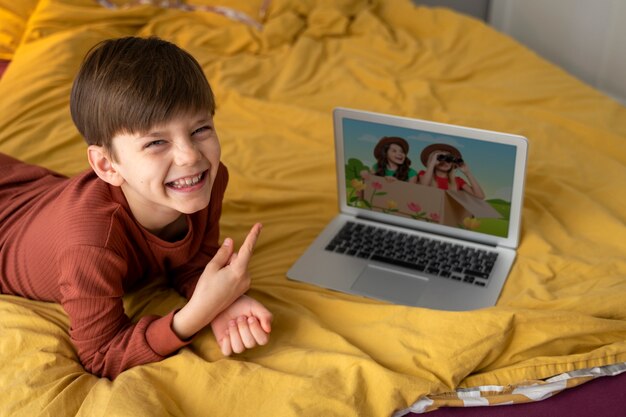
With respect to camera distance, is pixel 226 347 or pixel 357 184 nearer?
pixel 226 347

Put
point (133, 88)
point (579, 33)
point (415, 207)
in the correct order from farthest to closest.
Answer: point (579, 33), point (415, 207), point (133, 88)

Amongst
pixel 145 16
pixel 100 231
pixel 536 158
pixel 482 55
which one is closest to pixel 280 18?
pixel 145 16

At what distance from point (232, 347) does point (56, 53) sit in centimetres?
112

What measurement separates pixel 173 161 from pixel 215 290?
20 centimetres

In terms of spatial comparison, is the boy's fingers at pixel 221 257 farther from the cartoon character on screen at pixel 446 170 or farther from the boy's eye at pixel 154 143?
the cartoon character on screen at pixel 446 170

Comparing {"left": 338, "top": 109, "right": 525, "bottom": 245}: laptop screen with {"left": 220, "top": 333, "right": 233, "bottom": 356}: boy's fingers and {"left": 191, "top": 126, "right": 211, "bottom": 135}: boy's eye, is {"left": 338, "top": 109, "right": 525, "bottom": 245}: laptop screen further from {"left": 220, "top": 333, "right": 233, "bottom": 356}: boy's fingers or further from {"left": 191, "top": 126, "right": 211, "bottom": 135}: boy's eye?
{"left": 220, "top": 333, "right": 233, "bottom": 356}: boy's fingers

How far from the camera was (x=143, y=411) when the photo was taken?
3.14 feet

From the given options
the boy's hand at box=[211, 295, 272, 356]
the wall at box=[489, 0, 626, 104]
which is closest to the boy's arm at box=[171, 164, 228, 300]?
the boy's hand at box=[211, 295, 272, 356]

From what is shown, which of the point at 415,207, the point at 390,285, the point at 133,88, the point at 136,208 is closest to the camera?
the point at 133,88

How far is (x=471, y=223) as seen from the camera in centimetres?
134

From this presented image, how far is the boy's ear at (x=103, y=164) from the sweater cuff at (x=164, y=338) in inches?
8.7

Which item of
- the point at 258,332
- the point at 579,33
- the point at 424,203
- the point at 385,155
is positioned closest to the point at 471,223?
the point at 424,203

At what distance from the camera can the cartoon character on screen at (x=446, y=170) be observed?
1.28 metres

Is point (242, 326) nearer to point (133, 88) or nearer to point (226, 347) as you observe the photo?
point (226, 347)
